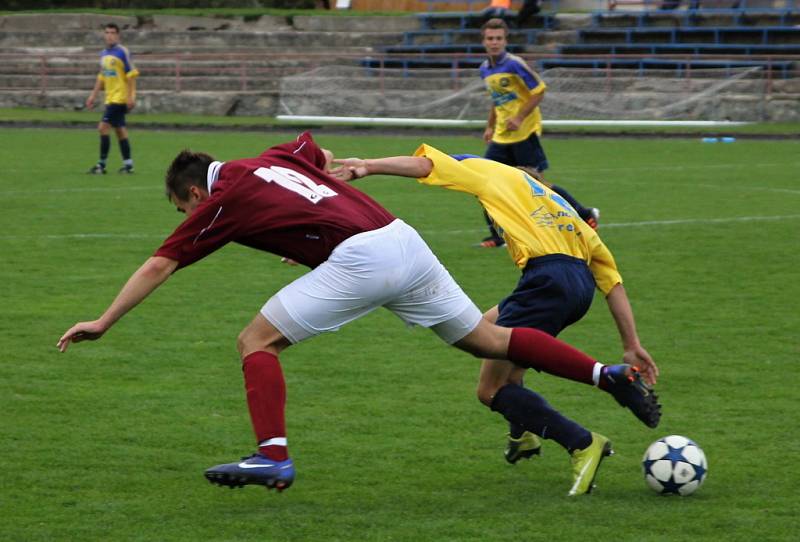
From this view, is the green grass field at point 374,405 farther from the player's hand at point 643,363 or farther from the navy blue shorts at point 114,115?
the navy blue shorts at point 114,115

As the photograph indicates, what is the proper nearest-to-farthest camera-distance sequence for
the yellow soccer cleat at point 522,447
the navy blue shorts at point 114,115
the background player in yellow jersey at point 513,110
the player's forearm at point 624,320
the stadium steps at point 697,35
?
1. the player's forearm at point 624,320
2. the yellow soccer cleat at point 522,447
3. the background player in yellow jersey at point 513,110
4. the navy blue shorts at point 114,115
5. the stadium steps at point 697,35

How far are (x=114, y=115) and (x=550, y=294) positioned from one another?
14854 millimetres

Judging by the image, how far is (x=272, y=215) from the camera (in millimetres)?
5160

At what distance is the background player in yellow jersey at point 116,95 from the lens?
762 inches

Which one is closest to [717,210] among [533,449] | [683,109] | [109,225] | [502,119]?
[502,119]

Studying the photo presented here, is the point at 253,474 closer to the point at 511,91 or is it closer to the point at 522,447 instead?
the point at 522,447

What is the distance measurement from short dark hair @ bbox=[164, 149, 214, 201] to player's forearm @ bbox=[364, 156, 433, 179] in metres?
0.71

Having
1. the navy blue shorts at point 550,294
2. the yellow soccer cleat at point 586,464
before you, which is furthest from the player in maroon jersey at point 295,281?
the yellow soccer cleat at point 586,464

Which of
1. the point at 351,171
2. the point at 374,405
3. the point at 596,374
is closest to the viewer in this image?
the point at 596,374

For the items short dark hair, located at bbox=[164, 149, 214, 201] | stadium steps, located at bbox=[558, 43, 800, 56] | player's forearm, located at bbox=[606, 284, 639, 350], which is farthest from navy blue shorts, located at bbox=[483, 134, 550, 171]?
stadium steps, located at bbox=[558, 43, 800, 56]

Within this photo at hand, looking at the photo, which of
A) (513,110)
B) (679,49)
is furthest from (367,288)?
(679,49)

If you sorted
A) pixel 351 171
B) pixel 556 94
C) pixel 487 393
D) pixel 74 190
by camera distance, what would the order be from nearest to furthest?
pixel 351 171 < pixel 487 393 < pixel 74 190 < pixel 556 94

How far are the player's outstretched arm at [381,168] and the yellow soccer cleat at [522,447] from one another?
1.29 metres

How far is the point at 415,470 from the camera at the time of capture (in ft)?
19.3
